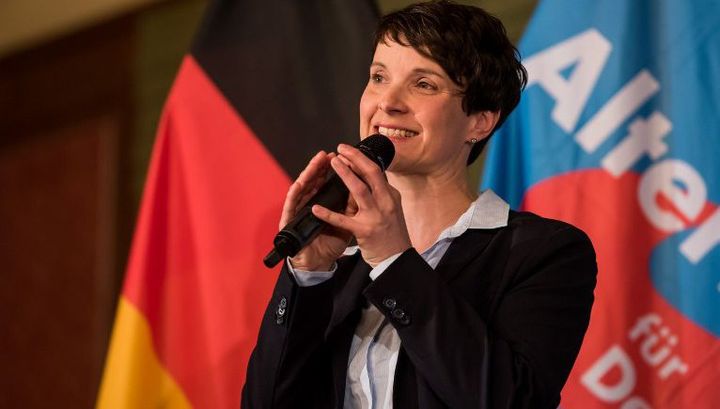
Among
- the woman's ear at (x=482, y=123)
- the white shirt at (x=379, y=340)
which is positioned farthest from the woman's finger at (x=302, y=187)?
the woman's ear at (x=482, y=123)

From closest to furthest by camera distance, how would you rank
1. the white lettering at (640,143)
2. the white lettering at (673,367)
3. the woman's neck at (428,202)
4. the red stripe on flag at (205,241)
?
the woman's neck at (428,202), the white lettering at (673,367), the white lettering at (640,143), the red stripe on flag at (205,241)

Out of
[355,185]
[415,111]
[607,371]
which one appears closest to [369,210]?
[355,185]

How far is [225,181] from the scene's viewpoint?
2.65 m

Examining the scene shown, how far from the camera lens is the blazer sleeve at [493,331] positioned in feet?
4.14

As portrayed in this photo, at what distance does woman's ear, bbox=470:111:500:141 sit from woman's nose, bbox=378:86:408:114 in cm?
14

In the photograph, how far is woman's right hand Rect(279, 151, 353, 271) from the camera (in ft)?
4.45

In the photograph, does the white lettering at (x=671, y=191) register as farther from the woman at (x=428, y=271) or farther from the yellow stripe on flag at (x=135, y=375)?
the yellow stripe on flag at (x=135, y=375)

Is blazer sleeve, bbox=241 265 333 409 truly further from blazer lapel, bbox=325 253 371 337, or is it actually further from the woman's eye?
the woman's eye

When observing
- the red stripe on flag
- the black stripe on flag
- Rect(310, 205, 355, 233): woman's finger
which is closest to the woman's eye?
Rect(310, 205, 355, 233): woman's finger

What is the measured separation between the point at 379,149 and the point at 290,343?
0.97 feet

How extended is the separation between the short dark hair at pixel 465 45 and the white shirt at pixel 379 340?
6.4 inches

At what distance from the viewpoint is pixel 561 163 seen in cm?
216

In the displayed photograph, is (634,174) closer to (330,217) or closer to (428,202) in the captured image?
(428,202)

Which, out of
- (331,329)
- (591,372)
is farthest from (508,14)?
(331,329)
